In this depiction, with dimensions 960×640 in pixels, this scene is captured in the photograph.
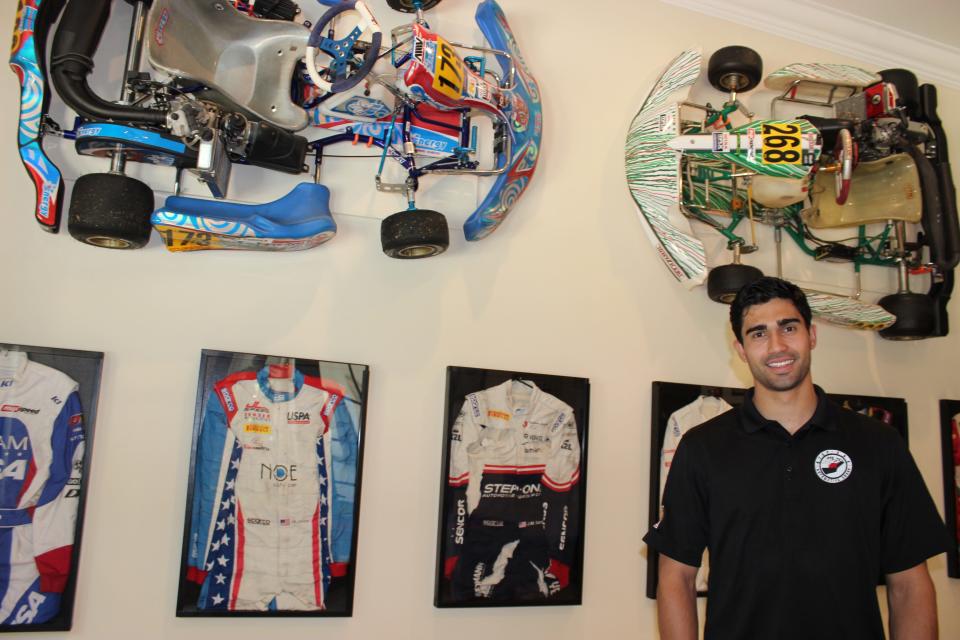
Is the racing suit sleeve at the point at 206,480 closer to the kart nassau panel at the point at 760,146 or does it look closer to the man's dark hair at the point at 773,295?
the man's dark hair at the point at 773,295

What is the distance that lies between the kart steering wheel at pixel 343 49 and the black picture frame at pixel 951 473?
2.52 meters

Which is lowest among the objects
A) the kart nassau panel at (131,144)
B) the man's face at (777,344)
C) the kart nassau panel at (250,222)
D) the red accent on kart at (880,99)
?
the man's face at (777,344)

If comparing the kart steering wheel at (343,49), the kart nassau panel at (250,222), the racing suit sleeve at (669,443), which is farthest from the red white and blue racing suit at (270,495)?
the racing suit sleeve at (669,443)

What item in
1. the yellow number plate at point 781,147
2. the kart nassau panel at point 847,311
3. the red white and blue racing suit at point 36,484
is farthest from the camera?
the kart nassau panel at point 847,311

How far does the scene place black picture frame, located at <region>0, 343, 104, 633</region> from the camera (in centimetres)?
178

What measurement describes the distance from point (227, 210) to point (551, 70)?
3.99 ft

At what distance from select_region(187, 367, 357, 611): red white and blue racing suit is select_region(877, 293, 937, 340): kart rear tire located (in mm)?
2031

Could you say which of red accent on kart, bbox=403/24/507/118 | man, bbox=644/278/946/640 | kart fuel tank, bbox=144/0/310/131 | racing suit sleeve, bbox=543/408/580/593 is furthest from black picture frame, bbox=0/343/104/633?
man, bbox=644/278/946/640

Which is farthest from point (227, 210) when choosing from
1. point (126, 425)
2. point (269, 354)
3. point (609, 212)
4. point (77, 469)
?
point (609, 212)

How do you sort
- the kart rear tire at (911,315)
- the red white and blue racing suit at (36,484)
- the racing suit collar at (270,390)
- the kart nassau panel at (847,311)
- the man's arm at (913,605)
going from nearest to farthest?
the man's arm at (913,605), the red white and blue racing suit at (36,484), the racing suit collar at (270,390), the kart nassau panel at (847,311), the kart rear tire at (911,315)

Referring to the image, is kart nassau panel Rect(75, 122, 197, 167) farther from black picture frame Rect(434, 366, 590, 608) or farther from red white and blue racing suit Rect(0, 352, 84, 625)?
black picture frame Rect(434, 366, 590, 608)

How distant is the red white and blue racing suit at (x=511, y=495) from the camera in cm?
214

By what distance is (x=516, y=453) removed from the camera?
223 centimetres

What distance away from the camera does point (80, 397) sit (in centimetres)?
186
